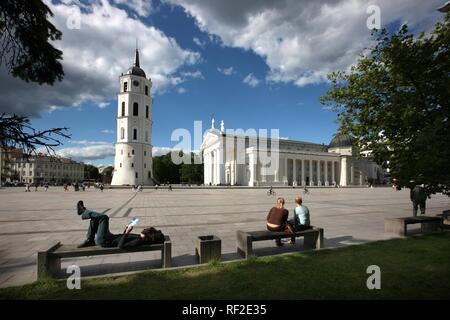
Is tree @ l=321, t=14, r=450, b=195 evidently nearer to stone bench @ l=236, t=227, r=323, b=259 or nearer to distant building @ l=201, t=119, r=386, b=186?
stone bench @ l=236, t=227, r=323, b=259

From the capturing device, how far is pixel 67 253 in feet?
16.5

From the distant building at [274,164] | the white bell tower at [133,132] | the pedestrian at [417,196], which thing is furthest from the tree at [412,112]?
the distant building at [274,164]

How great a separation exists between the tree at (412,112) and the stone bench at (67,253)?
5.84 metres

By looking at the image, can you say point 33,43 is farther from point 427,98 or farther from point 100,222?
point 427,98

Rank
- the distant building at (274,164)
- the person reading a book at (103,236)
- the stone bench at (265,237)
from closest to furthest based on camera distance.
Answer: the person reading a book at (103,236) < the stone bench at (265,237) < the distant building at (274,164)

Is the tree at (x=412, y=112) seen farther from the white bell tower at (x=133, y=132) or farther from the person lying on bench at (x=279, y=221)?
the white bell tower at (x=133, y=132)

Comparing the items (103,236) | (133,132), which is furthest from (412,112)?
(133,132)

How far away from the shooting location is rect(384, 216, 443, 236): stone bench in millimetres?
8750

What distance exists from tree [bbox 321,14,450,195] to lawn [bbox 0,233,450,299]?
208 cm

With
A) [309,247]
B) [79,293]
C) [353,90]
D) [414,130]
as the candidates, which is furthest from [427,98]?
[79,293]

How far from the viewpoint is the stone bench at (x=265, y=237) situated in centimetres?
630

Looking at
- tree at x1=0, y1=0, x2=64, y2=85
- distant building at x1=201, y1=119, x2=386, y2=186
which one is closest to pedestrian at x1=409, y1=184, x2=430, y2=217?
tree at x1=0, y1=0, x2=64, y2=85

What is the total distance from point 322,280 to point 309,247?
264 cm

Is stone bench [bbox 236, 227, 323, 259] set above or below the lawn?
above
